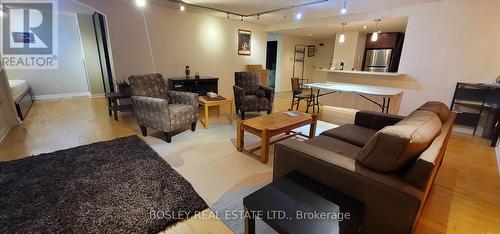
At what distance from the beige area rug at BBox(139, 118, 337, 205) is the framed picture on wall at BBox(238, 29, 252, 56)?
3402mm

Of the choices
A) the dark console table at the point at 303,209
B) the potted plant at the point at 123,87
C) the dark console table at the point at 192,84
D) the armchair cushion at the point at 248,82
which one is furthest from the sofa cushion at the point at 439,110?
the potted plant at the point at 123,87

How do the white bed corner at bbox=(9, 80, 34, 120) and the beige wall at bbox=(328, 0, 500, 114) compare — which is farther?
the white bed corner at bbox=(9, 80, 34, 120)

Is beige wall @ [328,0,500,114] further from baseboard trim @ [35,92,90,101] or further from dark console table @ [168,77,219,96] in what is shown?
baseboard trim @ [35,92,90,101]

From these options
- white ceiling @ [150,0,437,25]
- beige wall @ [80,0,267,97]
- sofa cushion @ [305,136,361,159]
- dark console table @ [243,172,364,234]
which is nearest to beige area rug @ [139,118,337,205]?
sofa cushion @ [305,136,361,159]

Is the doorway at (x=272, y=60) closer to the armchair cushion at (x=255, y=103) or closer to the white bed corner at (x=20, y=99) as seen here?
the armchair cushion at (x=255, y=103)

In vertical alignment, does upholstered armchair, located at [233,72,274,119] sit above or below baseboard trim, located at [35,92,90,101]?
above

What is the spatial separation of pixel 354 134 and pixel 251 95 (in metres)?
2.61

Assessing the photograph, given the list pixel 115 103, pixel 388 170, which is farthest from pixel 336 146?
pixel 115 103

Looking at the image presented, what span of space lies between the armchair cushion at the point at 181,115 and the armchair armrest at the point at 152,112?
0.09 metres

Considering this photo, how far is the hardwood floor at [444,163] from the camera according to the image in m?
1.63

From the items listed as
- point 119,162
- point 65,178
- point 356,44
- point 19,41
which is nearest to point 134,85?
point 119,162

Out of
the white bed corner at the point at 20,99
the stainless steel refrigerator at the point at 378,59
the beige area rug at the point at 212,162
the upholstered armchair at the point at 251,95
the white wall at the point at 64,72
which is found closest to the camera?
the beige area rug at the point at 212,162

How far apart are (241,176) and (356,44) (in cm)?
556

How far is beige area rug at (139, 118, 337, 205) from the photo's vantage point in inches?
81.2
